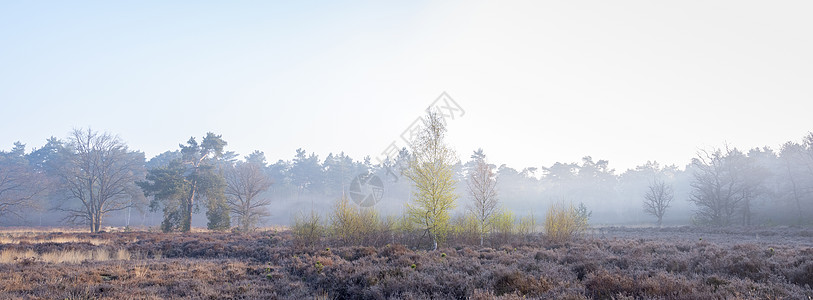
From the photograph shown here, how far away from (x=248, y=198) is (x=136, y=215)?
161ft

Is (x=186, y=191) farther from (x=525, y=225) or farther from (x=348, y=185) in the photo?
(x=348, y=185)

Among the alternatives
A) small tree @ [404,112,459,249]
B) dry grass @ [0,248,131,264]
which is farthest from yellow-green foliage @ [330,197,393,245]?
dry grass @ [0,248,131,264]

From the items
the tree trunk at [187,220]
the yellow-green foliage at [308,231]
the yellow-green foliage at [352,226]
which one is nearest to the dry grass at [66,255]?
the yellow-green foliage at [308,231]

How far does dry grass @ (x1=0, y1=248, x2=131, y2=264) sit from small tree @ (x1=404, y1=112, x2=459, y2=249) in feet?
41.2

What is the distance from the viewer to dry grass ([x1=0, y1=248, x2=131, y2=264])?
41.9 feet

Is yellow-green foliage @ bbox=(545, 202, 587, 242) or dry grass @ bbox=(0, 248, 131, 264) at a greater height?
yellow-green foliage @ bbox=(545, 202, 587, 242)

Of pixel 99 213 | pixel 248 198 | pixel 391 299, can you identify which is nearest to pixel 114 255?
pixel 391 299

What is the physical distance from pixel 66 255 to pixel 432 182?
50.0ft

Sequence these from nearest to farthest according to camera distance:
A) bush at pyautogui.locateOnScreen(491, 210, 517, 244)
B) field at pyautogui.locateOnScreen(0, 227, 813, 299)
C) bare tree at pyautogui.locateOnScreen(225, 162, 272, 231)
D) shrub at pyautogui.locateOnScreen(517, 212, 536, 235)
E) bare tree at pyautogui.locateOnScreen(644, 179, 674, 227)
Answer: field at pyautogui.locateOnScreen(0, 227, 813, 299), bush at pyautogui.locateOnScreen(491, 210, 517, 244), shrub at pyautogui.locateOnScreen(517, 212, 536, 235), bare tree at pyautogui.locateOnScreen(225, 162, 272, 231), bare tree at pyautogui.locateOnScreen(644, 179, 674, 227)

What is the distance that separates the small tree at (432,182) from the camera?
15664 mm

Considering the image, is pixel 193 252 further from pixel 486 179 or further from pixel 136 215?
pixel 136 215

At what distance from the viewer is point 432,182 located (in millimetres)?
15805

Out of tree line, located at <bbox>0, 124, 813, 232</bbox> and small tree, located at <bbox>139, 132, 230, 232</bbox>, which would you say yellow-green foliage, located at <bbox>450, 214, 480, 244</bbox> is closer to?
tree line, located at <bbox>0, 124, 813, 232</bbox>

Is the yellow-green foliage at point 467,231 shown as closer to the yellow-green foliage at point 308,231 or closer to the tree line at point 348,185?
the tree line at point 348,185
